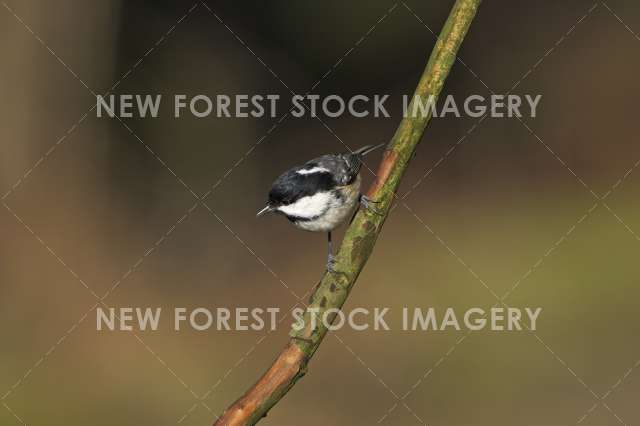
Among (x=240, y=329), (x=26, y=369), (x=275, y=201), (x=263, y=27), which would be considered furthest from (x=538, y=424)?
(x=263, y=27)

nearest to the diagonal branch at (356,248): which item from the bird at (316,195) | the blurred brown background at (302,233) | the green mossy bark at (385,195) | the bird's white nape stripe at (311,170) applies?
the green mossy bark at (385,195)

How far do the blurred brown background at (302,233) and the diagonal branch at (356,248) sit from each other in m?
4.66

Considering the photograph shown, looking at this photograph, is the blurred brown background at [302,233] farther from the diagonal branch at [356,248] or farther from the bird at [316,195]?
the diagonal branch at [356,248]

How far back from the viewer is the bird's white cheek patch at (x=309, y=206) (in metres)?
2.97

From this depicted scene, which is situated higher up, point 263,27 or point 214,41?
point 263,27

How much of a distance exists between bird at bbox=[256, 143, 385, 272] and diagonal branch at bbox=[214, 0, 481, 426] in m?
1.22

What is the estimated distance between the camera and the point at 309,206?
3.04 m

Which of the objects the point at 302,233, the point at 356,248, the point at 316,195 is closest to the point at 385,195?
the point at 356,248

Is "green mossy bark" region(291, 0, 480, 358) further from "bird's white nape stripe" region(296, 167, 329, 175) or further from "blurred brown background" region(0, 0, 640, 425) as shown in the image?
"blurred brown background" region(0, 0, 640, 425)

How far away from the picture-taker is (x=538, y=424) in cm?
596

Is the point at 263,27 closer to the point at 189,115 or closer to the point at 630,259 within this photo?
the point at 189,115

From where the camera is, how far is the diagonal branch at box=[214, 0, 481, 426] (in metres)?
1.29

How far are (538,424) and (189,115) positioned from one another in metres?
4.88

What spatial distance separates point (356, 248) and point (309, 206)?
152 cm
